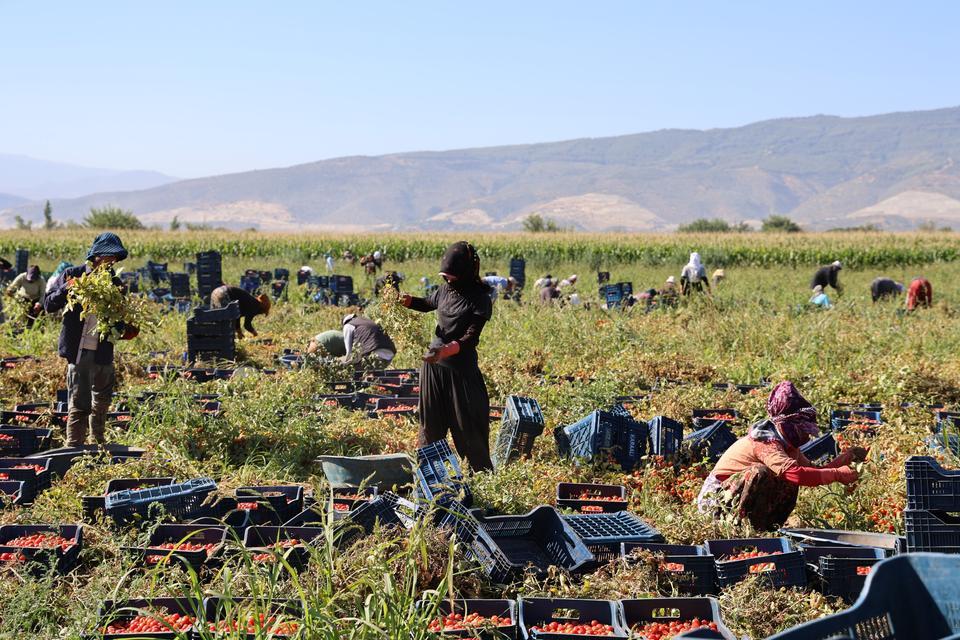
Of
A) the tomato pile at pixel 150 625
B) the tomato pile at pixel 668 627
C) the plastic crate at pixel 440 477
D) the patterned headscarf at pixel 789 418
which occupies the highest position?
the patterned headscarf at pixel 789 418

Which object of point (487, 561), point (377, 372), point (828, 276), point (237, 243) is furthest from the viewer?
point (237, 243)

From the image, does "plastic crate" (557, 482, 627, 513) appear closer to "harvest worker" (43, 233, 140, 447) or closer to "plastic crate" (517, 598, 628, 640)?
"plastic crate" (517, 598, 628, 640)

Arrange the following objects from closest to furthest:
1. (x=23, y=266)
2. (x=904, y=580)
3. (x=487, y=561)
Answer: (x=904, y=580), (x=487, y=561), (x=23, y=266)

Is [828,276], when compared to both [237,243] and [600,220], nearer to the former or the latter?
[237,243]

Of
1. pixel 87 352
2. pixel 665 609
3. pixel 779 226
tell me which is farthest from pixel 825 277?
pixel 779 226

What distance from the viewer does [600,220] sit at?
186 m

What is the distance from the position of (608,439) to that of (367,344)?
3.96 metres

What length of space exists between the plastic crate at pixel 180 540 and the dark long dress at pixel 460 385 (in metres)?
1.69

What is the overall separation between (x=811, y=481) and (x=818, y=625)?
2.73 m

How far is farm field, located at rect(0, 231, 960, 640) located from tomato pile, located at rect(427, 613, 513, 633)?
2.9 inches

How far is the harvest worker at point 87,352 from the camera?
20.9 ft

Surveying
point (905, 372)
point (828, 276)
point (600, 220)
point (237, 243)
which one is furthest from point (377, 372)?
point (600, 220)

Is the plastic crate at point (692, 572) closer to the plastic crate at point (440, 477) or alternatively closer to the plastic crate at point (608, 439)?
the plastic crate at point (440, 477)

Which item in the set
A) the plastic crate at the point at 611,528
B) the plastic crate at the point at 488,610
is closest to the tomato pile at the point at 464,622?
the plastic crate at the point at 488,610
